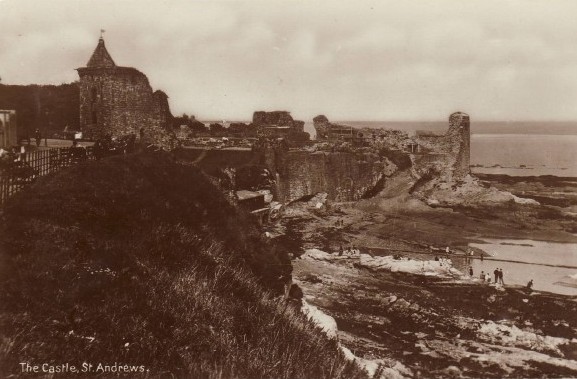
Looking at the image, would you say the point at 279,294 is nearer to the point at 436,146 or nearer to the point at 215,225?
the point at 215,225

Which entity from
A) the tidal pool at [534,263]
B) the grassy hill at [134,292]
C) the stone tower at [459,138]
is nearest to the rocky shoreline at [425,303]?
the tidal pool at [534,263]

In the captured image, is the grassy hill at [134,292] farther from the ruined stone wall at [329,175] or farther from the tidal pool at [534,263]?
the ruined stone wall at [329,175]

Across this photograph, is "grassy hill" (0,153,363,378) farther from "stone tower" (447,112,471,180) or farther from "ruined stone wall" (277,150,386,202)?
"stone tower" (447,112,471,180)

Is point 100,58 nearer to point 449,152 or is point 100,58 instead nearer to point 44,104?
point 44,104

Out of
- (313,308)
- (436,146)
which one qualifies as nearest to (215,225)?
(313,308)

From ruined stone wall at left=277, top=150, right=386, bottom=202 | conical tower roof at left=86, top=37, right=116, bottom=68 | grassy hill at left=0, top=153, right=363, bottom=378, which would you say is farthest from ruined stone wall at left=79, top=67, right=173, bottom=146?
grassy hill at left=0, top=153, right=363, bottom=378
